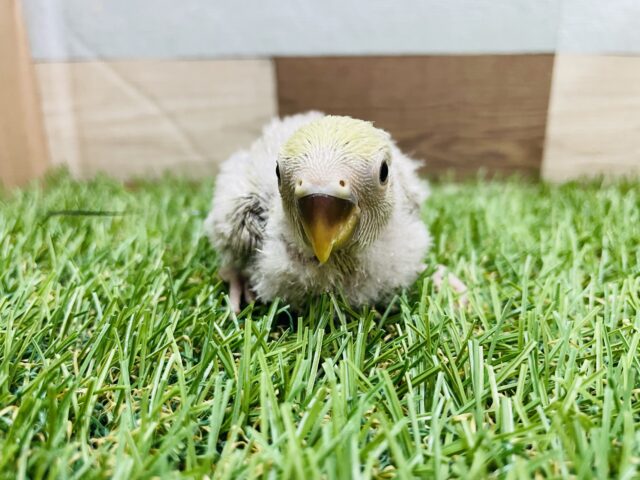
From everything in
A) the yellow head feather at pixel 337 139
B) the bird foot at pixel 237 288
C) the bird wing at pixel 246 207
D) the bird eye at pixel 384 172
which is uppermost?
the yellow head feather at pixel 337 139

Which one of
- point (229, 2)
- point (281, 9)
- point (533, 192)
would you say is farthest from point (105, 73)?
point (533, 192)

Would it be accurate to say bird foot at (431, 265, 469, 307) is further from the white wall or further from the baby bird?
the white wall

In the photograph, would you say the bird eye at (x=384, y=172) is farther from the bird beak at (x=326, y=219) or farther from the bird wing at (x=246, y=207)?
the bird wing at (x=246, y=207)

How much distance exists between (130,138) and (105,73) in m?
0.24

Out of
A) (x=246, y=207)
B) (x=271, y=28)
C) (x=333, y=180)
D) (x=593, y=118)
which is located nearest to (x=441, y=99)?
(x=593, y=118)

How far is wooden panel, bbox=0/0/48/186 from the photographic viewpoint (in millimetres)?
1536

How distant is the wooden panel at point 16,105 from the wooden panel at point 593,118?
175cm

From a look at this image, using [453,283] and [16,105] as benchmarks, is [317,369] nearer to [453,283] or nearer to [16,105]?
[453,283]

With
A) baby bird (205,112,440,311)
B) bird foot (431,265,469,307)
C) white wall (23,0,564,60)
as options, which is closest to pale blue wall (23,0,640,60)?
white wall (23,0,564,60)

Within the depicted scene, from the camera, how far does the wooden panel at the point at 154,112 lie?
1681mm

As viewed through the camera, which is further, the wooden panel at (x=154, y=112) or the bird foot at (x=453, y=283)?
the wooden panel at (x=154, y=112)

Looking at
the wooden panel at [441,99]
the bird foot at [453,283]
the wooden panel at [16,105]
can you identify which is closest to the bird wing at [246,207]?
the bird foot at [453,283]

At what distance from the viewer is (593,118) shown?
1594 millimetres

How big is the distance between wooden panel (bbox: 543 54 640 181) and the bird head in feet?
3.66
